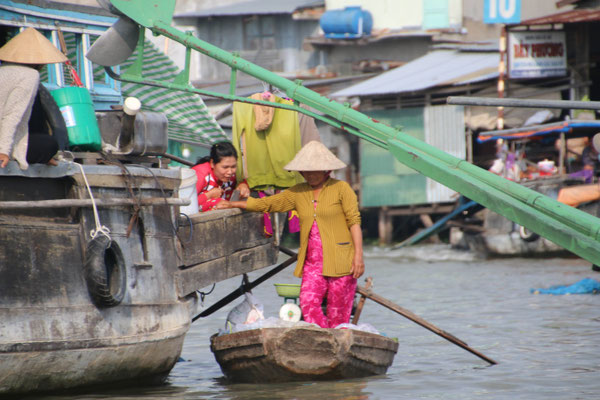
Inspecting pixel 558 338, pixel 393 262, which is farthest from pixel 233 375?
pixel 393 262

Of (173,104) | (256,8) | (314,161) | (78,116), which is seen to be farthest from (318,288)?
(256,8)

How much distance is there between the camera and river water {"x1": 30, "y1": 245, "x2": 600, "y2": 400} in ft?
22.2

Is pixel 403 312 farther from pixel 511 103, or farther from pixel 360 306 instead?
pixel 511 103

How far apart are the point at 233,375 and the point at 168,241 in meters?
1.10

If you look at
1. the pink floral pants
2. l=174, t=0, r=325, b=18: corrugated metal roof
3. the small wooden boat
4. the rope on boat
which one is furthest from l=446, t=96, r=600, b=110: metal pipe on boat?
l=174, t=0, r=325, b=18: corrugated metal roof

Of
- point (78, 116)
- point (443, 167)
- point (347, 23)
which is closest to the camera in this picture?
point (443, 167)

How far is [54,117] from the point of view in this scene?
5984 mm

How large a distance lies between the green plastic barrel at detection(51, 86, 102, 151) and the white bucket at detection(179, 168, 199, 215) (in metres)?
0.86

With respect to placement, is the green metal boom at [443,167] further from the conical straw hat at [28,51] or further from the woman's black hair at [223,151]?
A: the conical straw hat at [28,51]

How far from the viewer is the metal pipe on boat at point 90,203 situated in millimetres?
5602

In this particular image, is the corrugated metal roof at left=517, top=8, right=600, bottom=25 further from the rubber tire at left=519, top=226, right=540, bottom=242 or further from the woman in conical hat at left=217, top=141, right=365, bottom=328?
the woman in conical hat at left=217, top=141, right=365, bottom=328

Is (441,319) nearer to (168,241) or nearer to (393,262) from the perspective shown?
(168,241)

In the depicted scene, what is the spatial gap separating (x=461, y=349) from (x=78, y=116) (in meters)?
4.39

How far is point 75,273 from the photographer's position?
19.6ft
